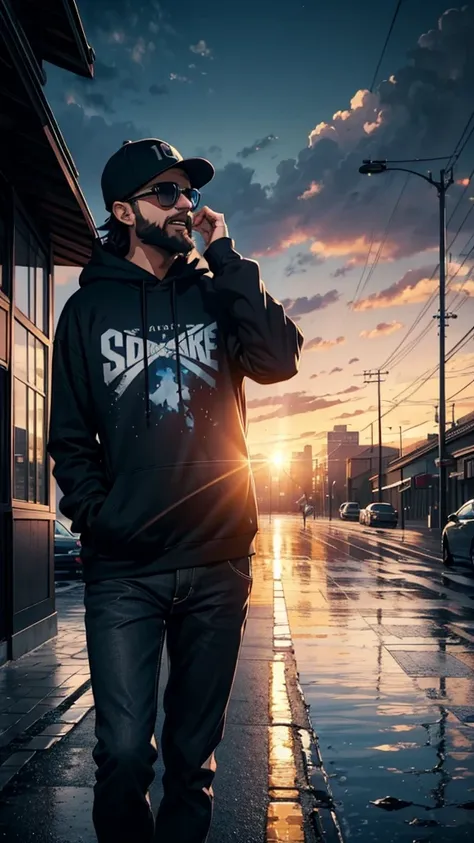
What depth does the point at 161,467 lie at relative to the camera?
2793 mm

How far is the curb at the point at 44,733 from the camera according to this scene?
532 centimetres

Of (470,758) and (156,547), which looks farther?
(470,758)

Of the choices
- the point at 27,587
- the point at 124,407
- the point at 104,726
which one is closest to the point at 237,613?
the point at 104,726

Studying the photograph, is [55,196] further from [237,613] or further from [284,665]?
[237,613]

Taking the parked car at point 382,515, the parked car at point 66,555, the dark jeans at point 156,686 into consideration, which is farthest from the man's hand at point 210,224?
the parked car at point 382,515

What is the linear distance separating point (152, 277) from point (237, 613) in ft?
3.37

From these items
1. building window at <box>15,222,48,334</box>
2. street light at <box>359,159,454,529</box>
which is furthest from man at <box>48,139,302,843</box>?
street light at <box>359,159,454,529</box>

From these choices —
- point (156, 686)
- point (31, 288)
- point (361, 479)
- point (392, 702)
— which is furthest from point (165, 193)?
point (361, 479)

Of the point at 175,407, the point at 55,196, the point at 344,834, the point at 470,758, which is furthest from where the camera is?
the point at 55,196

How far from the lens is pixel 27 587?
31.0 ft

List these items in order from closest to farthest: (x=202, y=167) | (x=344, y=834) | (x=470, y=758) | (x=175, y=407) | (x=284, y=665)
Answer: (x=175, y=407)
(x=202, y=167)
(x=344, y=834)
(x=470, y=758)
(x=284, y=665)

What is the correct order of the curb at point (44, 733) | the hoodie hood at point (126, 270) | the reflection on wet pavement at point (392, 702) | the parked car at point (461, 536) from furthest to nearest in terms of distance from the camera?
the parked car at point (461, 536) → the curb at point (44, 733) → the reflection on wet pavement at point (392, 702) → the hoodie hood at point (126, 270)

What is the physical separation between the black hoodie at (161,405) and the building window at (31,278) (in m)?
6.48

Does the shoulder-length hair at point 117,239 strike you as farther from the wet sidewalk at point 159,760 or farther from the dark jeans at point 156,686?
the wet sidewalk at point 159,760
